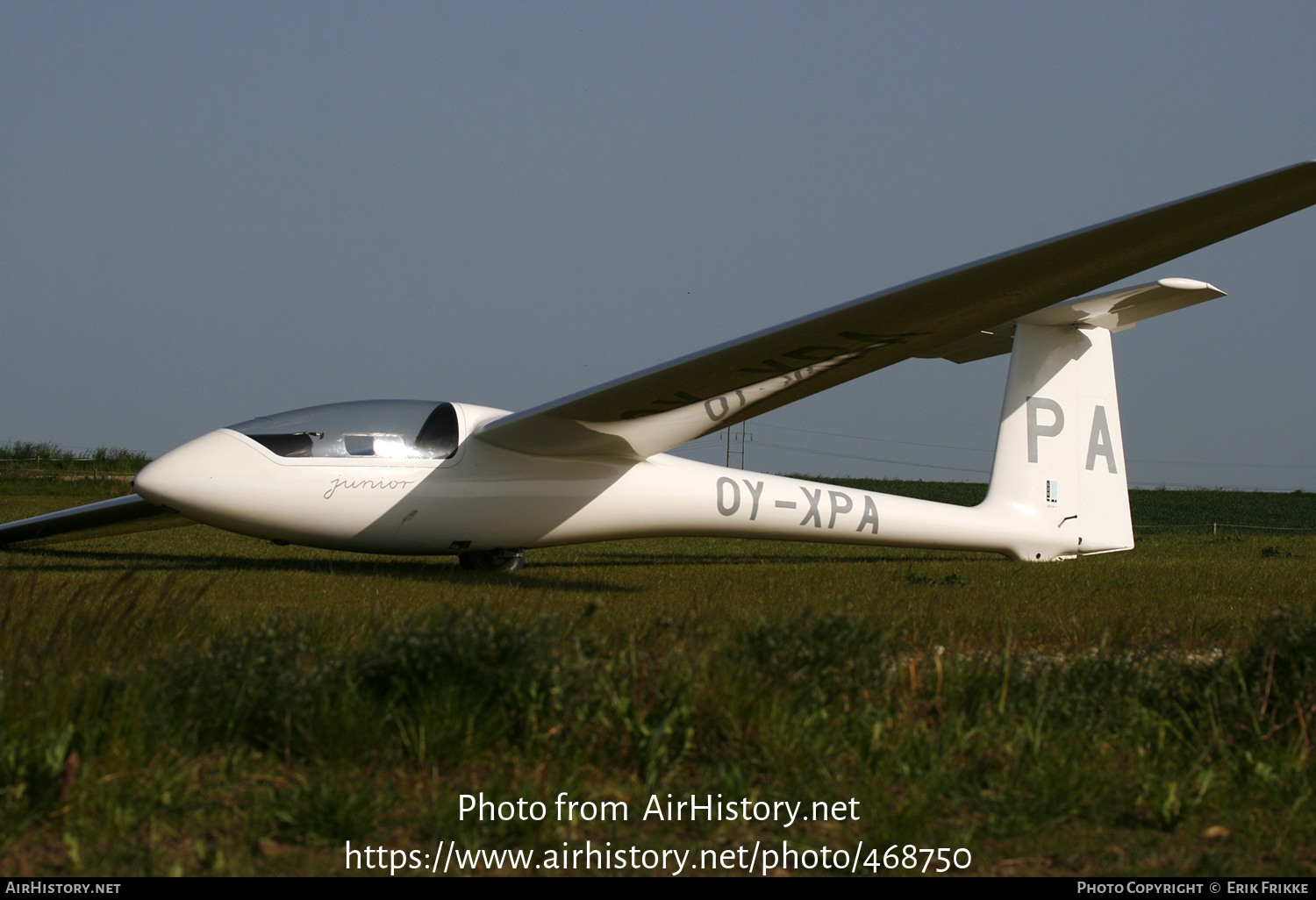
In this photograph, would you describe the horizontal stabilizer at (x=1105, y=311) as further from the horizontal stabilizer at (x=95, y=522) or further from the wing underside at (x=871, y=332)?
the horizontal stabilizer at (x=95, y=522)

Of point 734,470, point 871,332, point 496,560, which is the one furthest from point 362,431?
point 871,332

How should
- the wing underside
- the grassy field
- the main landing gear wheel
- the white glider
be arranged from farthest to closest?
the main landing gear wheel
the white glider
the wing underside
the grassy field

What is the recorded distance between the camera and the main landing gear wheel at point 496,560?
35.2ft

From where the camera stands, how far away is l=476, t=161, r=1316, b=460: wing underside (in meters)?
6.56

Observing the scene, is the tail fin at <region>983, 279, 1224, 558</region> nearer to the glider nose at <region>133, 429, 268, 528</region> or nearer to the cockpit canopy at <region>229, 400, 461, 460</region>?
the cockpit canopy at <region>229, 400, 461, 460</region>

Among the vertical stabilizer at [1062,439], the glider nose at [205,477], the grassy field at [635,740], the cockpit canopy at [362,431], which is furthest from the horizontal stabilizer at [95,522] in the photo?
the vertical stabilizer at [1062,439]

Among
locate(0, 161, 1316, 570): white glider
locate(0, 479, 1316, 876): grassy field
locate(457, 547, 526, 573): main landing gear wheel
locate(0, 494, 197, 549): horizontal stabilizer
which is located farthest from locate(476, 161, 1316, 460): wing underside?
locate(0, 494, 197, 549): horizontal stabilizer

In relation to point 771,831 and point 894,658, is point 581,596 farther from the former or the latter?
point 771,831

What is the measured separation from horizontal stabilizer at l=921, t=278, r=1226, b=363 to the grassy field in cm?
626

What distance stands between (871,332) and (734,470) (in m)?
3.52

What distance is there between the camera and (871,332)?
26.3 feet

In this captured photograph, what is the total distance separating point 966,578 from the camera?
9.75 metres
